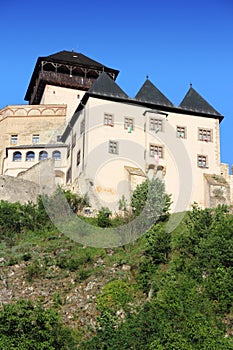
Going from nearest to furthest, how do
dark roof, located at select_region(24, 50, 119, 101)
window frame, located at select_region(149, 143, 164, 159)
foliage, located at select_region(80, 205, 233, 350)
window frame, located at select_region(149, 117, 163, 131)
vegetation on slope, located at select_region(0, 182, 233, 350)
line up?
foliage, located at select_region(80, 205, 233, 350) → vegetation on slope, located at select_region(0, 182, 233, 350) → window frame, located at select_region(149, 143, 164, 159) → window frame, located at select_region(149, 117, 163, 131) → dark roof, located at select_region(24, 50, 119, 101)

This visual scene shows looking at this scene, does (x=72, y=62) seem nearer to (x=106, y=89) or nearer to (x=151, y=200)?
(x=106, y=89)

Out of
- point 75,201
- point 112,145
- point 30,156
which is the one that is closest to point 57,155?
point 30,156

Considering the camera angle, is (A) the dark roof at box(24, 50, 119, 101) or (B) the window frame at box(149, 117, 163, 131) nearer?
(B) the window frame at box(149, 117, 163, 131)

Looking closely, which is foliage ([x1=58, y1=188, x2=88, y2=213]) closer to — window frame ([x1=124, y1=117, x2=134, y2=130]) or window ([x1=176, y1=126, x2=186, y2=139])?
window frame ([x1=124, y1=117, x2=134, y2=130])

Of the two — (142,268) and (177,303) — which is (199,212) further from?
(177,303)

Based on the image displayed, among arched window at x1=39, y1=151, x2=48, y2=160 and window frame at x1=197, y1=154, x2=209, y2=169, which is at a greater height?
arched window at x1=39, y1=151, x2=48, y2=160

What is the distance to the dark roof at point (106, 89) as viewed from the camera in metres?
47.1

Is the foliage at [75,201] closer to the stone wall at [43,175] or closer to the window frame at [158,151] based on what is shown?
the stone wall at [43,175]

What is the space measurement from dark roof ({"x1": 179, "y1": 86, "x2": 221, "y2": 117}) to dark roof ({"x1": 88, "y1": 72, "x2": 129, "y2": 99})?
444 centimetres

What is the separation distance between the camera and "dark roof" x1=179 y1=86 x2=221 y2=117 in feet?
161

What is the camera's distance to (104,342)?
972 inches

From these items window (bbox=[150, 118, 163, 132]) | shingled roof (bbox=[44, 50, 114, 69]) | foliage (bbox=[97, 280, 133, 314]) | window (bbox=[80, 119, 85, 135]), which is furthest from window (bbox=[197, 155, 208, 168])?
→ shingled roof (bbox=[44, 50, 114, 69])

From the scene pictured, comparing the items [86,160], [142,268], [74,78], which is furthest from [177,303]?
[74,78]

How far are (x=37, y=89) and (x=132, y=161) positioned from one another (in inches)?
755
